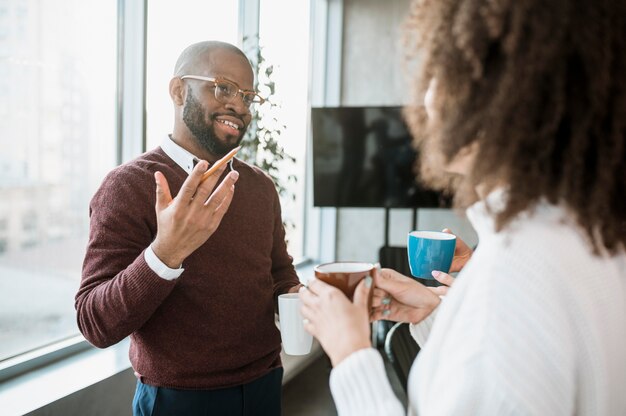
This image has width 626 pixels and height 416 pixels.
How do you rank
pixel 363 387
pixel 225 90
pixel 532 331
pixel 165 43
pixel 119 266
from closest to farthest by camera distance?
pixel 532 331
pixel 363 387
pixel 119 266
pixel 225 90
pixel 165 43

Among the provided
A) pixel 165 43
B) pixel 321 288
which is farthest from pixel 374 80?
pixel 321 288

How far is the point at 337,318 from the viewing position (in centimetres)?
76

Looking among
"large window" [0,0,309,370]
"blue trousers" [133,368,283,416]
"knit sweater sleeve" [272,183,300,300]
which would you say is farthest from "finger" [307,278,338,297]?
"large window" [0,0,309,370]

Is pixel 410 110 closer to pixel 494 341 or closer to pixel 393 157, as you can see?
pixel 494 341

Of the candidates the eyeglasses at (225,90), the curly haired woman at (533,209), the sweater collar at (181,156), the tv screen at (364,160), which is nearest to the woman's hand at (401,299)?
the curly haired woman at (533,209)

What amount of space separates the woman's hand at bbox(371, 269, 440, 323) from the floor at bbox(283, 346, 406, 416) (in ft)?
5.83

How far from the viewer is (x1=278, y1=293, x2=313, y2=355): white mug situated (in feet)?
3.68

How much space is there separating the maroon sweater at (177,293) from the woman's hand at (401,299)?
1.53ft

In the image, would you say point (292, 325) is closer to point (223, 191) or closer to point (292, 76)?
point (223, 191)

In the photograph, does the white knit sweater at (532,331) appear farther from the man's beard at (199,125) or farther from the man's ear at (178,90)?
the man's ear at (178,90)

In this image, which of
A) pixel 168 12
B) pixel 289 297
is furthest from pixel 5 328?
pixel 168 12

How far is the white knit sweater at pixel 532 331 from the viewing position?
555 mm

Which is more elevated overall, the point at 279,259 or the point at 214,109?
the point at 214,109

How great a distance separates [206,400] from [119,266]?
1.45ft
